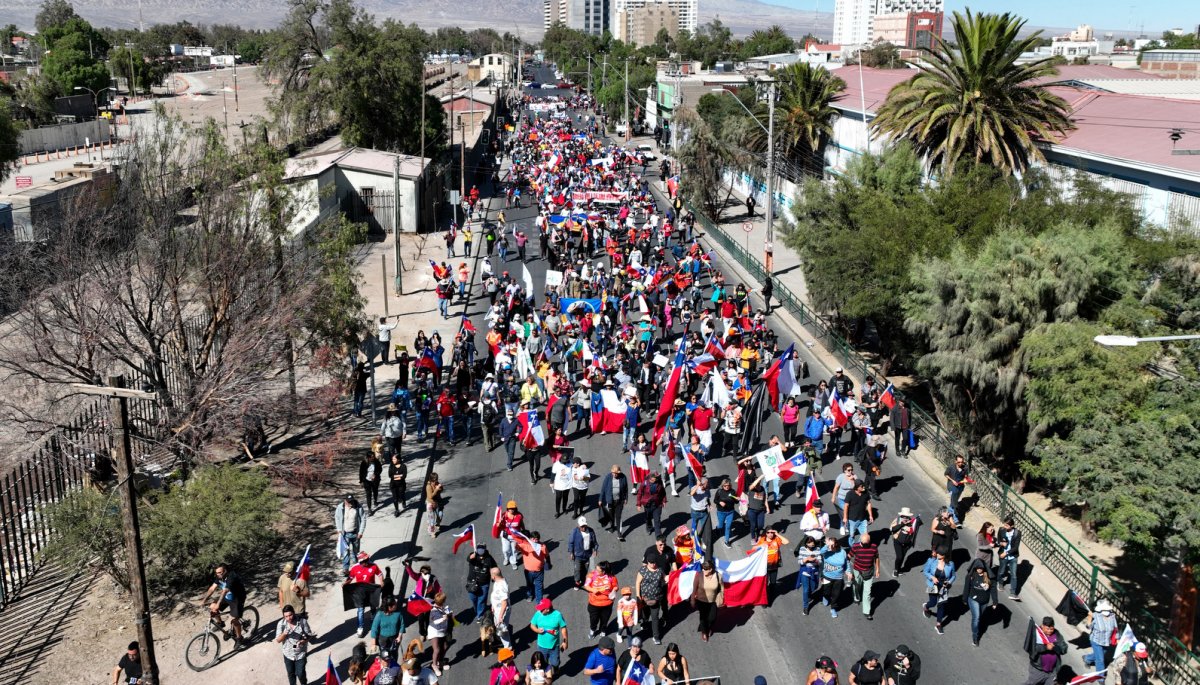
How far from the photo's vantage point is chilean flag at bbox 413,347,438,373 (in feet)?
83.2

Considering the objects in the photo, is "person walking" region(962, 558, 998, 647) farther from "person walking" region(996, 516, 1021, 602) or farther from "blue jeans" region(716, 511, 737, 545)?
"blue jeans" region(716, 511, 737, 545)

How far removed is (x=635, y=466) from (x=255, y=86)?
6139 inches

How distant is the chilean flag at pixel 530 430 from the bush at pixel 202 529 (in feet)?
19.1

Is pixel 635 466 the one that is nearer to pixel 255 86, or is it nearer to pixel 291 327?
pixel 291 327

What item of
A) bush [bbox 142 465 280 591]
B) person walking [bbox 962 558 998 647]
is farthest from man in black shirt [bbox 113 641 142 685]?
person walking [bbox 962 558 998 647]

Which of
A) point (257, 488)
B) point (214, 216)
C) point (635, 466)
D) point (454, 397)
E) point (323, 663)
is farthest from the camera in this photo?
point (454, 397)

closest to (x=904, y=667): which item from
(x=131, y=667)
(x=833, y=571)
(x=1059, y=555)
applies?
(x=833, y=571)

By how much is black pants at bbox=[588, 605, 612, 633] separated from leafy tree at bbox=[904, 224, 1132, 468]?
9975mm

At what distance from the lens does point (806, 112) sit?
5469 centimetres

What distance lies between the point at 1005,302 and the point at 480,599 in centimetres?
1179

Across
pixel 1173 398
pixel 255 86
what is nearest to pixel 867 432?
pixel 1173 398

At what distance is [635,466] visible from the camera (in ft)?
62.6

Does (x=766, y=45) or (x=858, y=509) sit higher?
(x=766, y=45)

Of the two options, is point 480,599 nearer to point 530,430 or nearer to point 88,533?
point 88,533
